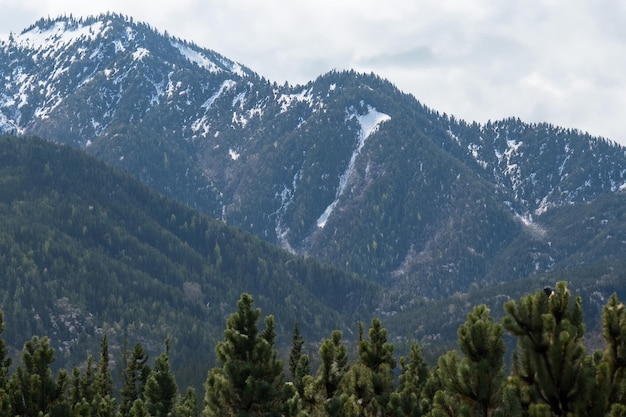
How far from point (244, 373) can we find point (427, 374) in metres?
37.1

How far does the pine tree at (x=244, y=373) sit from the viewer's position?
134ft

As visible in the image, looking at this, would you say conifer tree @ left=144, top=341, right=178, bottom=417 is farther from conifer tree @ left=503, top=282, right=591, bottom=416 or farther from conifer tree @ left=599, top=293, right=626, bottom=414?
conifer tree @ left=503, top=282, right=591, bottom=416

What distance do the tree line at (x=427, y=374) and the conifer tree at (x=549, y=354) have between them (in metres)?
0.03

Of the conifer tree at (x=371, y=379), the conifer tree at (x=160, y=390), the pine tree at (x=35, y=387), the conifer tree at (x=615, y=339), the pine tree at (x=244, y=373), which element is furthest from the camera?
the conifer tree at (x=160, y=390)

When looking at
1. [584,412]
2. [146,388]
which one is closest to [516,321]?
[584,412]

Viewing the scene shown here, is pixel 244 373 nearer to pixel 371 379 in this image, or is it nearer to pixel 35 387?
pixel 35 387

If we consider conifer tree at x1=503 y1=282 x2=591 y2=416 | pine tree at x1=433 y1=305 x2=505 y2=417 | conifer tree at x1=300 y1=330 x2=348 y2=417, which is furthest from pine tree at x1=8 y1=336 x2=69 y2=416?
conifer tree at x1=503 y1=282 x2=591 y2=416

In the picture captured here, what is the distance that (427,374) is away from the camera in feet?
246

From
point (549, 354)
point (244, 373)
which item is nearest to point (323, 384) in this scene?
point (244, 373)

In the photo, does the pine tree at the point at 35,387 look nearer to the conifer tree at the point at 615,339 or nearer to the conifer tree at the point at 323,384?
the conifer tree at the point at 323,384

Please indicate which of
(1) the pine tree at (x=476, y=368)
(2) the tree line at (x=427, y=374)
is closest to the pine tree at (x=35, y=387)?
(2) the tree line at (x=427, y=374)

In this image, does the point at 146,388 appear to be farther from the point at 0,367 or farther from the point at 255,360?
the point at 255,360

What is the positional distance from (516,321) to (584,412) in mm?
3115

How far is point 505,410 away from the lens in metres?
27.4
